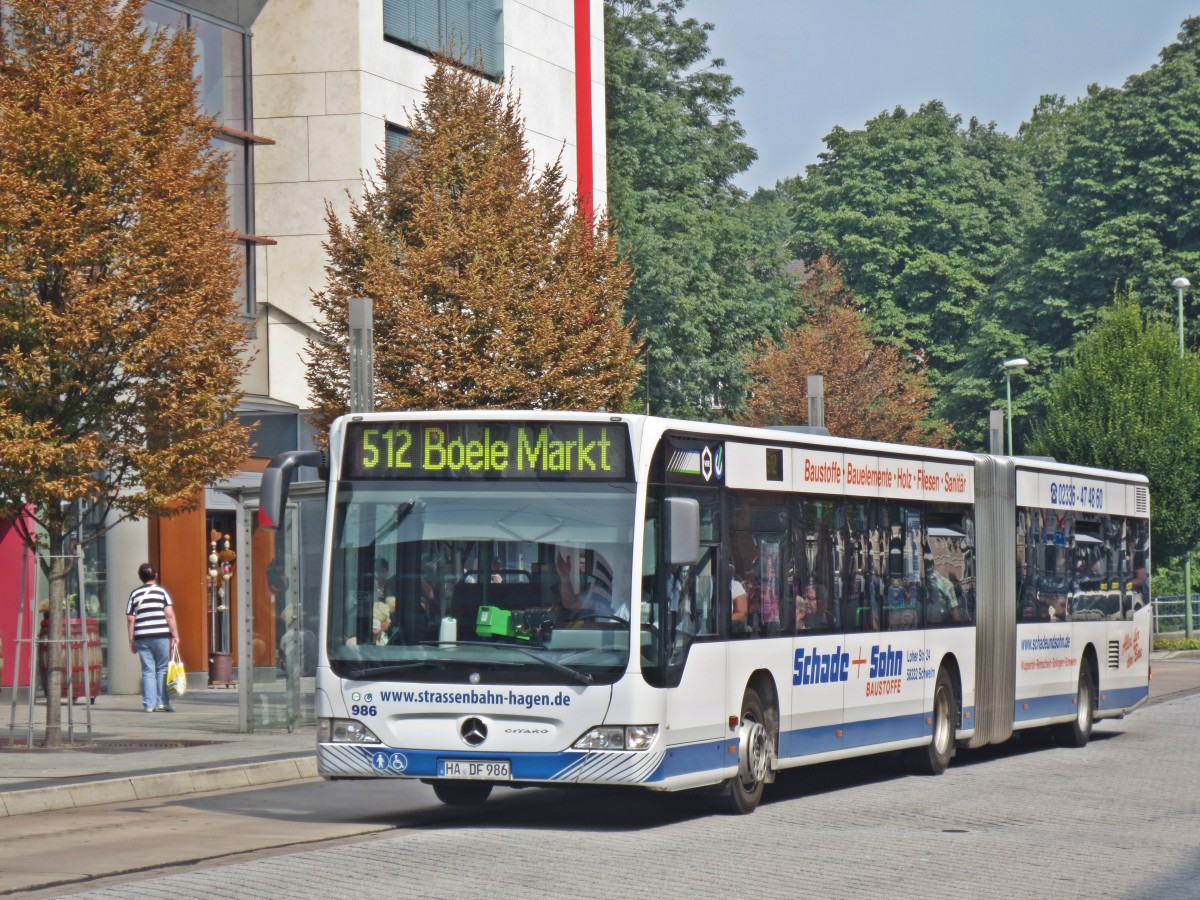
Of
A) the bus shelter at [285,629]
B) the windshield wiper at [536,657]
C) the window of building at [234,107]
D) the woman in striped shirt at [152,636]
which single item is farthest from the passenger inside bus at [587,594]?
the window of building at [234,107]

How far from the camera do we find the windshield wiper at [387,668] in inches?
491

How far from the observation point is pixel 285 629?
20.9 meters

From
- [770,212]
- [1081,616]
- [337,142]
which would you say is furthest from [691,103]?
[1081,616]

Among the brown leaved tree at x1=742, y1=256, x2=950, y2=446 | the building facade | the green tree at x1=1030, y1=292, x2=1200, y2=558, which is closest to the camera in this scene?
the building facade

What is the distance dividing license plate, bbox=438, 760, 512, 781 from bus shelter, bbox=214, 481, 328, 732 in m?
8.13

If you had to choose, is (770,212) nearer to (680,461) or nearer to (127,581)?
(127,581)

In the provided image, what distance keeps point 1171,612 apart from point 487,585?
150 ft

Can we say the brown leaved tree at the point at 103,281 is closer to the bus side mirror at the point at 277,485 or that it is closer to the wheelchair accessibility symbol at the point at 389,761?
the bus side mirror at the point at 277,485

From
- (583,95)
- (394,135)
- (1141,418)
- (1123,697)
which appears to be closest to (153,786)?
(1123,697)

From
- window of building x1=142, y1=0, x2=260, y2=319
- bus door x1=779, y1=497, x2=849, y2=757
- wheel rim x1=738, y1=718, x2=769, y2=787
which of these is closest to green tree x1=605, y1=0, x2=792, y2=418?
window of building x1=142, y1=0, x2=260, y2=319

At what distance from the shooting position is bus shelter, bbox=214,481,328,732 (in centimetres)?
2059

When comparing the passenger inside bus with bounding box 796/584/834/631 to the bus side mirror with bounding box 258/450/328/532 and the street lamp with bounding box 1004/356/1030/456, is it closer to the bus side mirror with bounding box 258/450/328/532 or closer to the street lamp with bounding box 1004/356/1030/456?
the bus side mirror with bounding box 258/450/328/532

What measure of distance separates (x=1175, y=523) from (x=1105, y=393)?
10.9 feet

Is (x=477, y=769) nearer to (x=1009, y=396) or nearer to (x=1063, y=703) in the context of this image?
(x=1063, y=703)
